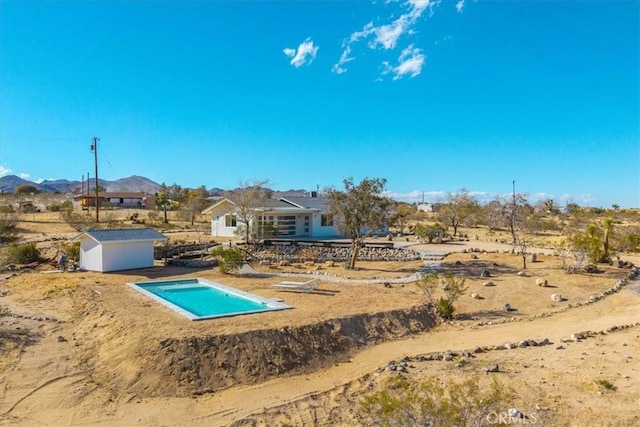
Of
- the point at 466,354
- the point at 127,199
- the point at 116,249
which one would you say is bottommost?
the point at 466,354

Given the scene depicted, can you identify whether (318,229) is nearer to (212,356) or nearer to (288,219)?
(288,219)

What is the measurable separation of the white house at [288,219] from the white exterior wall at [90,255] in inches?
450

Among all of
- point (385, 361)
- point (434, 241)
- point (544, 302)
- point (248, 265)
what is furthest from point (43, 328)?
point (434, 241)

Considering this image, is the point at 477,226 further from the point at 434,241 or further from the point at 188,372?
the point at 188,372

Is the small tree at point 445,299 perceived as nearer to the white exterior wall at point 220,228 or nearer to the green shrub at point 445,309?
the green shrub at point 445,309

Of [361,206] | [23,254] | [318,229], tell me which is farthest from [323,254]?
[23,254]

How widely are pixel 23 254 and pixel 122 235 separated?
250 inches

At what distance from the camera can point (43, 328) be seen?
1305 centimetres

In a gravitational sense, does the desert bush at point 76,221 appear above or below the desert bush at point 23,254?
above

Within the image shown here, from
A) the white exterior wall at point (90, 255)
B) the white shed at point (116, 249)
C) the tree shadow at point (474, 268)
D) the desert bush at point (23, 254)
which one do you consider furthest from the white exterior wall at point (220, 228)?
the tree shadow at point (474, 268)

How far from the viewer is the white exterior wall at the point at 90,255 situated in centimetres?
2130

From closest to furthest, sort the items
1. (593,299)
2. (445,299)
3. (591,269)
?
1. (445,299)
2. (593,299)
3. (591,269)

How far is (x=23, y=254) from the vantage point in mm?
23469

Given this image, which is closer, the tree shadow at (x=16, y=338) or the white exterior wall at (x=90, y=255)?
the tree shadow at (x=16, y=338)
